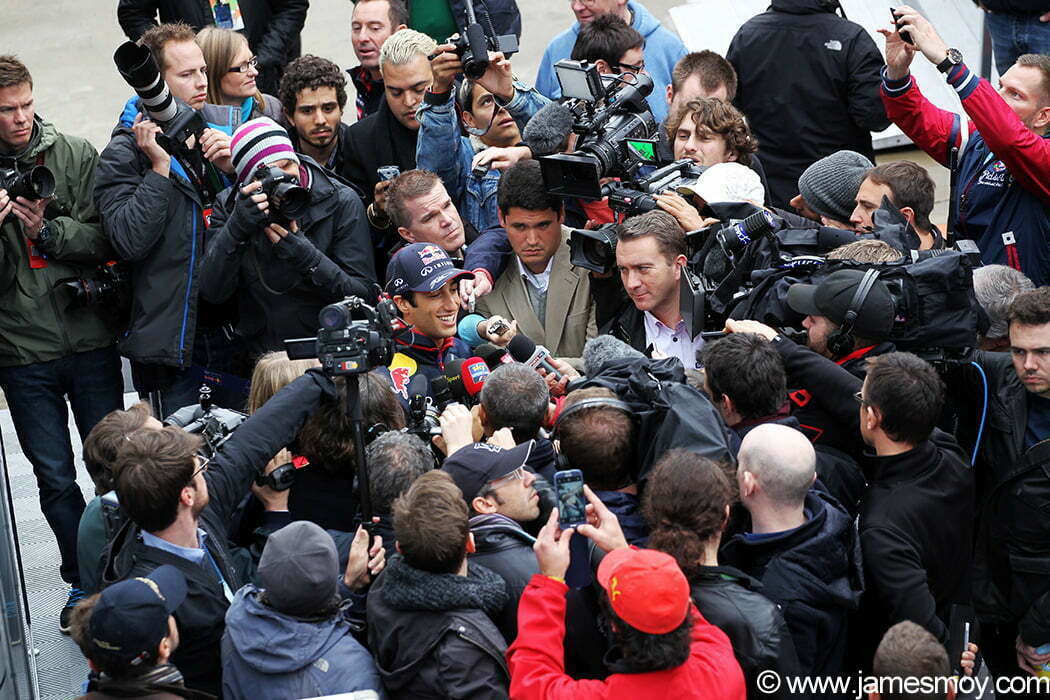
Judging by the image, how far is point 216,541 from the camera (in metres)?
3.67

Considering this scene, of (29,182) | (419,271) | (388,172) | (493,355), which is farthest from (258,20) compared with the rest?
(493,355)

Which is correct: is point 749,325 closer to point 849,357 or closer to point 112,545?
point 849,357

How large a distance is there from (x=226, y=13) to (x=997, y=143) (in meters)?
4.19

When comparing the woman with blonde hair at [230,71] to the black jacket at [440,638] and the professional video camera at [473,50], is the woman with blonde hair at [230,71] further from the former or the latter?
Result: the black jacket at [440,638]

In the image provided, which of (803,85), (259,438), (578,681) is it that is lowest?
(578,681)

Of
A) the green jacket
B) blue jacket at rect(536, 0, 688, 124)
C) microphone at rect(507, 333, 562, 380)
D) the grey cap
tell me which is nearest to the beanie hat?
microphone at rect(507, 333, 562, 380)

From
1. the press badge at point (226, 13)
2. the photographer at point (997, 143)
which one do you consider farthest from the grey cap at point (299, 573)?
the press badge at point (226, 13)

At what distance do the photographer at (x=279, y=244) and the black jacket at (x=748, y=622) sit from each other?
2336mm

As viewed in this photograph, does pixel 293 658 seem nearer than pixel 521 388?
Yes

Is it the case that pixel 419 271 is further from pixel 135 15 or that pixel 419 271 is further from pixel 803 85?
pixel 135 15

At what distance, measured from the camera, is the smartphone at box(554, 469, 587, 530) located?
10.4ft

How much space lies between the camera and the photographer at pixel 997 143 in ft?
16.3

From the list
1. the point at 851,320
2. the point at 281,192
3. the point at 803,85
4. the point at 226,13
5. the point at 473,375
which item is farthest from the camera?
the point at 226,13

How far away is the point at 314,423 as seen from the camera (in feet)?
12.8
